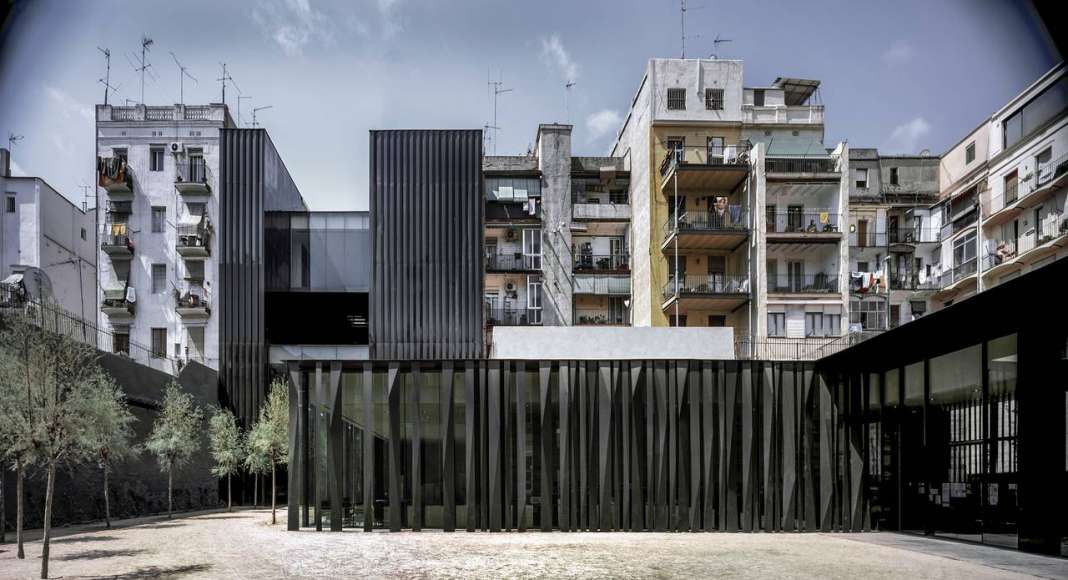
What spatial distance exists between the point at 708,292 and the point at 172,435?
28235mm

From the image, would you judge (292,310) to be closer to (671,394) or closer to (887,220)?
(671,394)

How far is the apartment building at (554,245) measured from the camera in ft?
168

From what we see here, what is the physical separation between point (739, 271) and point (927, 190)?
51.0 ft

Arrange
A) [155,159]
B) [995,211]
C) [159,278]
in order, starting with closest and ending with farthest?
[995,211] < [159,278] < [155,159]

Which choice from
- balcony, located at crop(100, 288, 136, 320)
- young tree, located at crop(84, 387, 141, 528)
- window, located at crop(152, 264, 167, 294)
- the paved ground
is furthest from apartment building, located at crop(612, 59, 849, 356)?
balcony, located at crop(100, 288, 136, 320)

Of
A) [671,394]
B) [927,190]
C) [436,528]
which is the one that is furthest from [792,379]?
[927,190]

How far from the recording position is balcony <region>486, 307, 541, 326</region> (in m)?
50.6

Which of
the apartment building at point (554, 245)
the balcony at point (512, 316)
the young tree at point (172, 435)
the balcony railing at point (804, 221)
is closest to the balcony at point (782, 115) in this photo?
the balcony railing at point (804, 221)

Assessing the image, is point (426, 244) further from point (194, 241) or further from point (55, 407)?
point (55, 407)

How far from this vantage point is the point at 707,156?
48594 millimetres

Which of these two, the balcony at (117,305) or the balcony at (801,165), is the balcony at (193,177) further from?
the balcony at (801,165)

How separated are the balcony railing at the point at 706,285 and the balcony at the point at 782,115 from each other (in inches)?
384

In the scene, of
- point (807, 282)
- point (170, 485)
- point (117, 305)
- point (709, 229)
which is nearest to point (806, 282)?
point (807, 282)

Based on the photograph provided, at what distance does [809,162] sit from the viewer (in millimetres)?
48156
